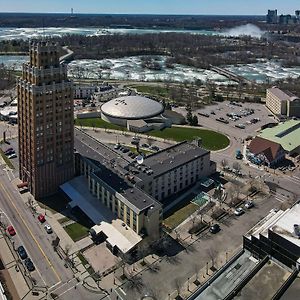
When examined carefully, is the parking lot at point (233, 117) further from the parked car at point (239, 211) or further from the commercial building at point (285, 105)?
the parked car at point (239, 211)

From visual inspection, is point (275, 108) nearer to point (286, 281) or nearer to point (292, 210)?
point (292, 210)

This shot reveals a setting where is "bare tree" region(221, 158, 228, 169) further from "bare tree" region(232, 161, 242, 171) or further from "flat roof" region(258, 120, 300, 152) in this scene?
"flat roof" region(258, 120, 300, 152)

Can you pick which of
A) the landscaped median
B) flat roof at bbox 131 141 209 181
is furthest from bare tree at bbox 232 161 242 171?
the landscaped median

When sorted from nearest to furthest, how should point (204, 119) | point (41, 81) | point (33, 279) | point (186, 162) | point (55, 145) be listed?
1. point (33, 279)
2. point (41, 81)
3. point (55, 145)
4. point (186, 162)
5. point (204, 119)

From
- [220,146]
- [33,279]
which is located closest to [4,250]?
[33,279]

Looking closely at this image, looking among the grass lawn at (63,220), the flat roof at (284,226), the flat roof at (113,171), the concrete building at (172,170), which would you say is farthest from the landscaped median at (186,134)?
the flat roof at (284,226)

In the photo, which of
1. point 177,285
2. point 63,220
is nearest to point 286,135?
point 63,220

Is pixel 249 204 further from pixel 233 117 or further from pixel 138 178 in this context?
pixel 233 117
